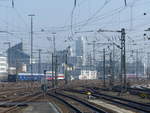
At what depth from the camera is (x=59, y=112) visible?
78.6 ft

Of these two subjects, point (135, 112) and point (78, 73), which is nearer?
point (135, 112)

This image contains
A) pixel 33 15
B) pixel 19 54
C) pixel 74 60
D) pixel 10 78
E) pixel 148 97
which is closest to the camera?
pixel 148 97

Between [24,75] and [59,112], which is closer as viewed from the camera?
[59,112]

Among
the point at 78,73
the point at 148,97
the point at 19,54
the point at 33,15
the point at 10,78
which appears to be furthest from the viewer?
the point at 19,54

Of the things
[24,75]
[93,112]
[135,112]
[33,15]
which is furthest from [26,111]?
[24,75]

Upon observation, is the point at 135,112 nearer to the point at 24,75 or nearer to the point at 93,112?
the point at 93,112

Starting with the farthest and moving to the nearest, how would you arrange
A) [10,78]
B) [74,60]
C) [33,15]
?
[74,60] → [10,78] → [33,15]

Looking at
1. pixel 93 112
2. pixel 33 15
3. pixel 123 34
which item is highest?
pixel 33 15

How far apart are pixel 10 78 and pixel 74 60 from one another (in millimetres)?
77475

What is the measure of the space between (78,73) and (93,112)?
456 ft

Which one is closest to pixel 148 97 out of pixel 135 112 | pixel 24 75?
pixel 135 112

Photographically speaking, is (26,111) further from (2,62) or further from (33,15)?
(2,62)

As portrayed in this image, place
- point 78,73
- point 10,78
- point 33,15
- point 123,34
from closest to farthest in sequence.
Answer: point 123,34, point 33,15, point 10,78, point 78,73

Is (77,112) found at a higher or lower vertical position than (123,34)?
lower
